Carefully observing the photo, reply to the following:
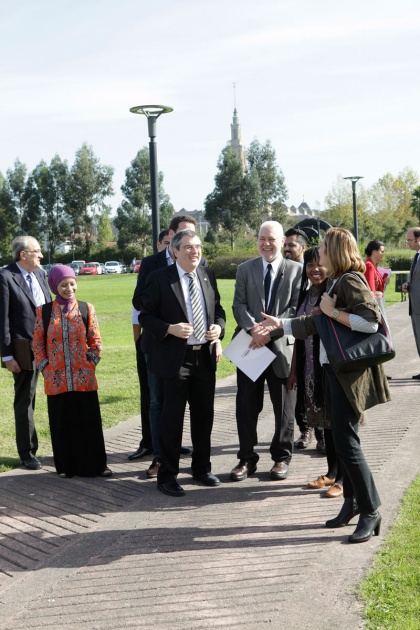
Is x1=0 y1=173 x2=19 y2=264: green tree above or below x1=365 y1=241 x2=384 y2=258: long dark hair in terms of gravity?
above

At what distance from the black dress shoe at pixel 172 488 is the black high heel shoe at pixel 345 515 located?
4.26 feet

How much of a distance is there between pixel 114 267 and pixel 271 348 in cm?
6367

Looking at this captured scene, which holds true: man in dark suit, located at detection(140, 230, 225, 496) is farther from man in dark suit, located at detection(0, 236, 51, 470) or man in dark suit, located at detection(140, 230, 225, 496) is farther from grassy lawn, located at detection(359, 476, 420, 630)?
grassy lawn, located at detection(359, 476, 420, 630)

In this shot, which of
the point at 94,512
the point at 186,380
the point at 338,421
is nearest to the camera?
the point at 338,421

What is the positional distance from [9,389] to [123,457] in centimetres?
433

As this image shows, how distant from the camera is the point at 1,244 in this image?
80062mm

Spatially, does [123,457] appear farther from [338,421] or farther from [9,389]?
[9,389]

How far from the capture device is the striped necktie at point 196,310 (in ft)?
19.3

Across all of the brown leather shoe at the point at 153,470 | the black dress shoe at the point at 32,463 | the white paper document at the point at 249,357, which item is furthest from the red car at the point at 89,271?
the white paper document at the point at 249,357

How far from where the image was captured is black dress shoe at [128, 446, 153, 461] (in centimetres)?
691

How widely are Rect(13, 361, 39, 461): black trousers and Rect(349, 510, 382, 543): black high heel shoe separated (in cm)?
329

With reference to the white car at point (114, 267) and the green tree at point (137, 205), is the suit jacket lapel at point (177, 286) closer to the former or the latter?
the white car at point (114, 267)

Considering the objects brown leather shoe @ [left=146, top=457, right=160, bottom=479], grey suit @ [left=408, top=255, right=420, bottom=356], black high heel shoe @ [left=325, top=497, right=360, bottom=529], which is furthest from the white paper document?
grey suit @ [left=408, top=255, right=420, bottom=356]

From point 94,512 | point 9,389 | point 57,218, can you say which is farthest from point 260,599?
point 57,218
